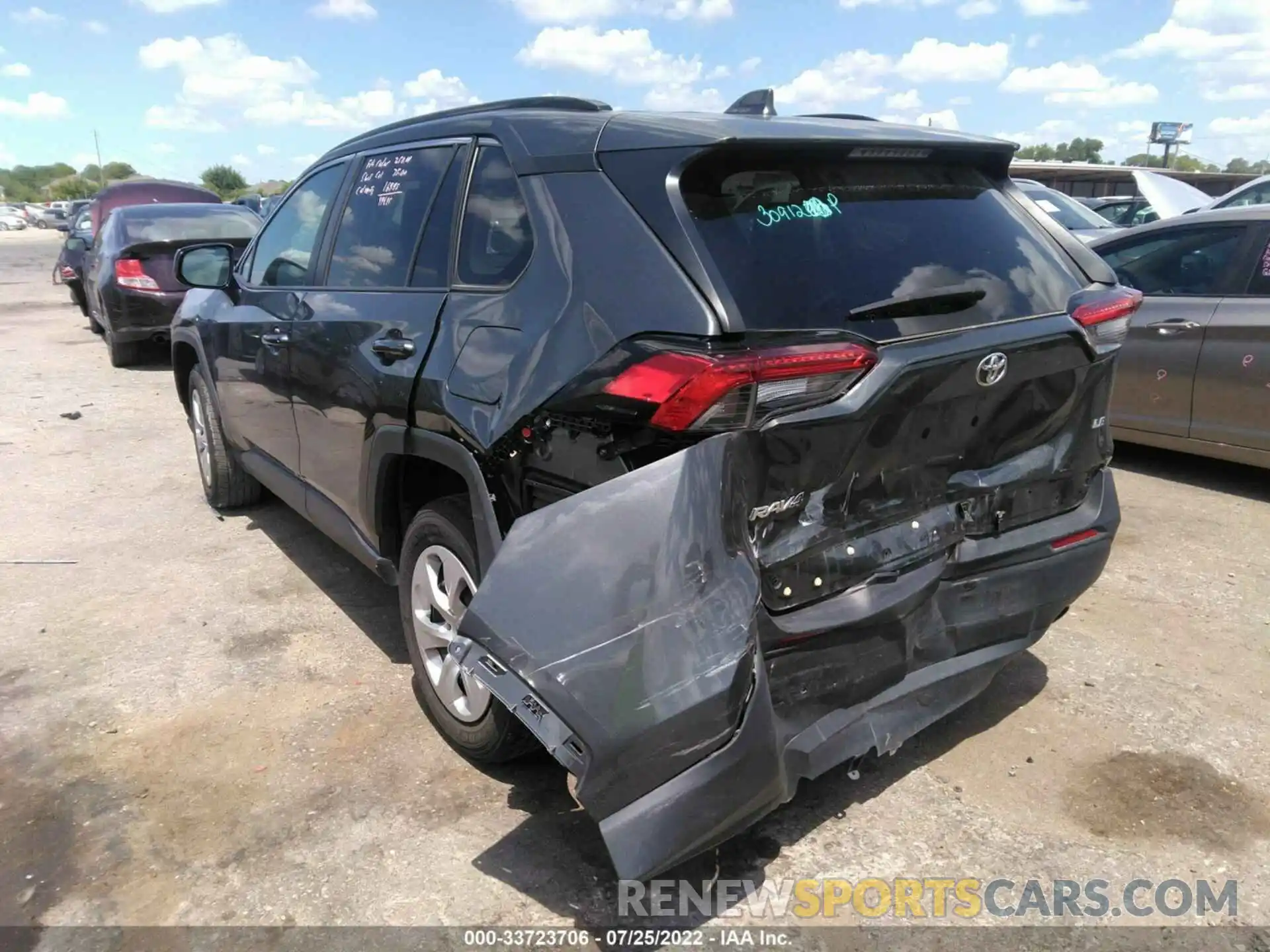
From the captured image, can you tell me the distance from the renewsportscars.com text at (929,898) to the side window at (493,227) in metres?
1.73

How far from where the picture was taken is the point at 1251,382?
5.28 m

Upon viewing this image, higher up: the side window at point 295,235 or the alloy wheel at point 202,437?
the side window at point 295,235

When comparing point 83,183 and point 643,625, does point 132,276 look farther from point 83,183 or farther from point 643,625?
point 83,183

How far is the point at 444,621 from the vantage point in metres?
3.13

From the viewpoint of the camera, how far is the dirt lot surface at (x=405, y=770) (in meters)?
2.57

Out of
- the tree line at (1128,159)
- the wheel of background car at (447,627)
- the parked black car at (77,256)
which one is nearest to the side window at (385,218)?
the wheel of background car at (447,627)

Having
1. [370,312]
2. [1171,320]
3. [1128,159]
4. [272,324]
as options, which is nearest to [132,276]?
[272,324]

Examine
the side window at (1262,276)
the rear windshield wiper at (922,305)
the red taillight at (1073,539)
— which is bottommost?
the red taillight at (1073,539)

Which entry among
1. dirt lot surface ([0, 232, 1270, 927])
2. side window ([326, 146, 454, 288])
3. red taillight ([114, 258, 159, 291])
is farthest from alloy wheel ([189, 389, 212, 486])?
red taillight ([114, 258, 159, 291])

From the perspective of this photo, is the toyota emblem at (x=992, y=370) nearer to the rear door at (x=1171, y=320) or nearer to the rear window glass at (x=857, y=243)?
the rear window glass at (x=857, y=243)

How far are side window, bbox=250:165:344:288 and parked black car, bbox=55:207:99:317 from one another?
31.5 feet

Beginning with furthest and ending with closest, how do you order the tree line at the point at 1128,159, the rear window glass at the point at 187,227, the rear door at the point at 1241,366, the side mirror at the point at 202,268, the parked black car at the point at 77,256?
the tree line at the point at 1128,159
the parked black car at the point at 77,256
the rear window glass at the point at 187,227
the rear door at the point at 1241,366
the side mirror at the point at 202,268

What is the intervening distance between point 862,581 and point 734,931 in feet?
3.03

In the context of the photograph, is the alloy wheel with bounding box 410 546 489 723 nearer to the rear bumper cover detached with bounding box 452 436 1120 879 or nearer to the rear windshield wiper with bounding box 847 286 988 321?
the rear bumper cover detached with bounding box 452 436 1120 879
